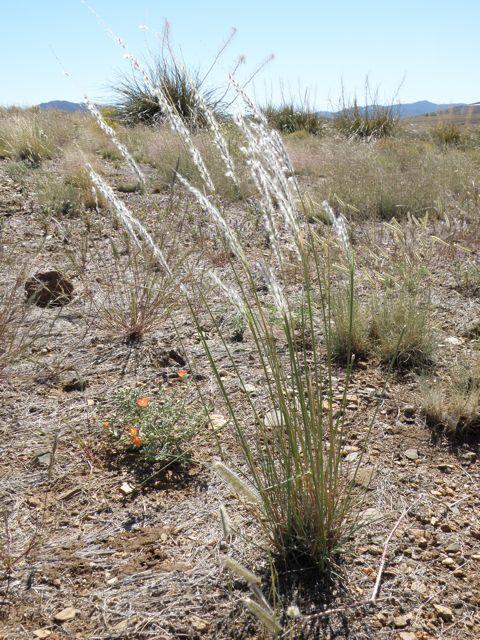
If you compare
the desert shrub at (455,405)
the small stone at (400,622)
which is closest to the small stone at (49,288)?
the desert shrub at (455,405)

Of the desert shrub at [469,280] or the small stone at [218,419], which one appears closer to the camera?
the small stone at [218,419]

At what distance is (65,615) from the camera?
1618mm

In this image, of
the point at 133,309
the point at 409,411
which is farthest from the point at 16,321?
the point at 409,411

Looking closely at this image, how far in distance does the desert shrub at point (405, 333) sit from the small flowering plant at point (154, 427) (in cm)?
112

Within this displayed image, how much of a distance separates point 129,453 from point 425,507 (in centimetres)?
115

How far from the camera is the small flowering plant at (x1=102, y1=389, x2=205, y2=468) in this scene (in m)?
2.30

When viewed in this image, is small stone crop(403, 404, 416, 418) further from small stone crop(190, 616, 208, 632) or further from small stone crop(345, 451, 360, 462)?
small stone crop(190, 616, 208, 632)

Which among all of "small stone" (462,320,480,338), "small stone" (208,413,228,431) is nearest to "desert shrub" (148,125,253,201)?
"small stone" (462,320,480,338)

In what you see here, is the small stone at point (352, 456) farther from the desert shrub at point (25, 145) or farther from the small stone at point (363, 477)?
the desert shrub at point (25, 145)

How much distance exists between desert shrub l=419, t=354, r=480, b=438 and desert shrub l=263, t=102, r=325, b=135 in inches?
377

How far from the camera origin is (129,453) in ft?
7.87

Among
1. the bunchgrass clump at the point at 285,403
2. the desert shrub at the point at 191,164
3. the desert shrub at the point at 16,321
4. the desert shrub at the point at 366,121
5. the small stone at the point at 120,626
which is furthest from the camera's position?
the desert shrub at the point at 366,121

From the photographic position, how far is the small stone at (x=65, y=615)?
5.28ft

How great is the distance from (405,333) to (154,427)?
141 cm
